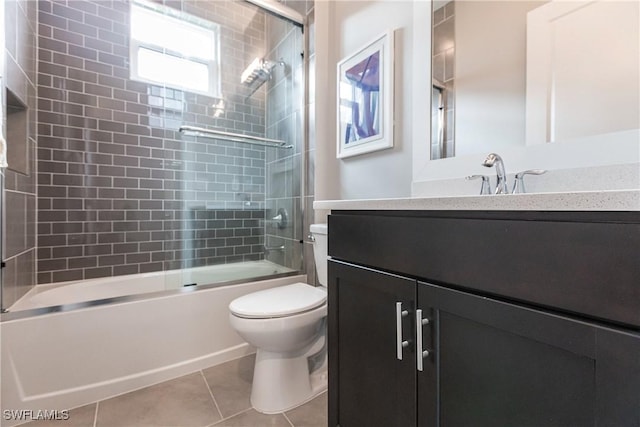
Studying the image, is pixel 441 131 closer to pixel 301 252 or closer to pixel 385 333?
pixel 385 333

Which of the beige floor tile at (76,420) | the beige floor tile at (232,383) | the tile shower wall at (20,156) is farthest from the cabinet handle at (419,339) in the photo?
the tile shower wall at (20,156)

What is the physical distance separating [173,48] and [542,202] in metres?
2.44

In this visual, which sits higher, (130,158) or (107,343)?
(130,158)

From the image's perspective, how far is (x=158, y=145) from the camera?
2.25m

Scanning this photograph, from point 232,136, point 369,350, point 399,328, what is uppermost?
point 232,136

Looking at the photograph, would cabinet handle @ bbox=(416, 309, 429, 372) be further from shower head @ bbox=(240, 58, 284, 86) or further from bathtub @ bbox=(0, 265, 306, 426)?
A: shower head @ bbox=(240, 58, 284, 86)

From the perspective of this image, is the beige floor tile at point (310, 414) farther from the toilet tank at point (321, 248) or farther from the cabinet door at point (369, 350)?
the toilet tank at point (321, 248)

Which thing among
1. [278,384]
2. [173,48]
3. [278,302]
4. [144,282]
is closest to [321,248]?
[278,302]

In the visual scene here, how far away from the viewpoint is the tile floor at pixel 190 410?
1.23 meters

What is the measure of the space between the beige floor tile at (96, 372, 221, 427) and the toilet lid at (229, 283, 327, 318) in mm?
457

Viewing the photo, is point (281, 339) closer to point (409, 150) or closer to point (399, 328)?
point (399, 328)

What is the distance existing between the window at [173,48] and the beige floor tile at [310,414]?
6.94 feet

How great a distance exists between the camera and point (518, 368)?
0.52m

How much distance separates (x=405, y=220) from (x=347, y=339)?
16.8 inches
